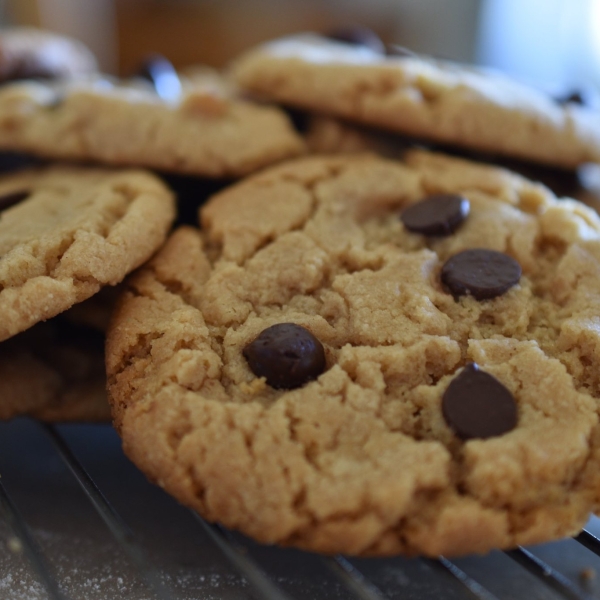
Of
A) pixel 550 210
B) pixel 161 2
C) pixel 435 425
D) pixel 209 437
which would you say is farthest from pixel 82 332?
pixel 161 2

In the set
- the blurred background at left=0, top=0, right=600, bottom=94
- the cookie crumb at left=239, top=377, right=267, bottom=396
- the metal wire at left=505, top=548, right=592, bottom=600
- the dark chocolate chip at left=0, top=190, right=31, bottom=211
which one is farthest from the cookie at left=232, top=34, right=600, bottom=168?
the blurred background at left=0, top=0, right=600, bottom=94

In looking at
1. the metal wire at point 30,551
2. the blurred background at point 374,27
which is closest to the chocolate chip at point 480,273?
the metal wire at point 30,551

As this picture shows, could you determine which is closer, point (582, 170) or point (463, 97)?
point (463, 97)

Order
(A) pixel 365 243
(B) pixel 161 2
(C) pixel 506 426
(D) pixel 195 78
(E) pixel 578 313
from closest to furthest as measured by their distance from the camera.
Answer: (C) pixel 506 426, (E) pixel 578 313, (A) pixel 365 243, (D) pixel 195 78, (B) pixel 161 2

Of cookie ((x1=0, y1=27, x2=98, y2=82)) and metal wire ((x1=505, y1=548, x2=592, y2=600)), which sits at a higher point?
cookie ((x1=0, y1=27, x2=98, y2=82))

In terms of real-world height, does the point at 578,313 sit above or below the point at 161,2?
below

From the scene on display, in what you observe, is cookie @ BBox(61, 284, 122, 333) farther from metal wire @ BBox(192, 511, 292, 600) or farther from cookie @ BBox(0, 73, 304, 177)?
metal wire @ BBox(192, 511, 292, 600)

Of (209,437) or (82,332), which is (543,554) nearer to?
(209,437)

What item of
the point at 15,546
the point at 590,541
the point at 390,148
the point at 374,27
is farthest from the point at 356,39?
the point at 374,27
